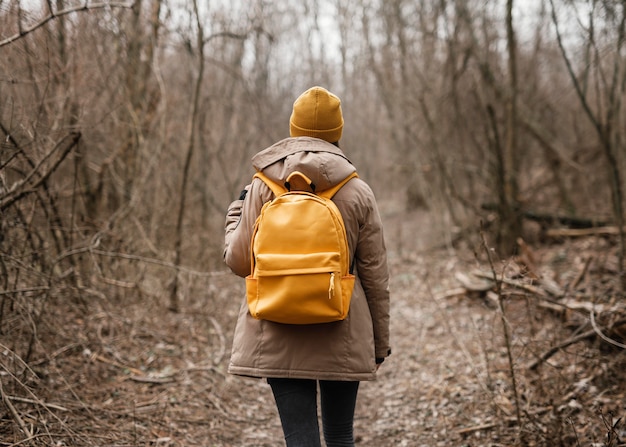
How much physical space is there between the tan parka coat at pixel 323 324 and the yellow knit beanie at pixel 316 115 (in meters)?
0.08

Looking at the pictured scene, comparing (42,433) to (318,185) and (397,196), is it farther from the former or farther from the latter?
(397,196)

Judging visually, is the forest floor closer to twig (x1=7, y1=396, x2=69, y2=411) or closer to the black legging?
twig (x1=7, y1=396, x2=69, y2=411)

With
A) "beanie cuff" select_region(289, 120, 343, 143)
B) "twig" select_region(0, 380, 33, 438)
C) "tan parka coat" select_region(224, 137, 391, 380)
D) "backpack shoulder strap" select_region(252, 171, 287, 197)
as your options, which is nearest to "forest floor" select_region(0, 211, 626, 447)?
"twig" select_region(0, 380, 33, 438)

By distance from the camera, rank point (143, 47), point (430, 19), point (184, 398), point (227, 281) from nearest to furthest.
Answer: point (184, 398)
point (143, 47)
point (227, 281)
point (430, 19)

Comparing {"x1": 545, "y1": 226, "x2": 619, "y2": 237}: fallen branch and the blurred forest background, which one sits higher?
the blurred forest background

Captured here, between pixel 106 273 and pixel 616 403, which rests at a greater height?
pixel 106 273

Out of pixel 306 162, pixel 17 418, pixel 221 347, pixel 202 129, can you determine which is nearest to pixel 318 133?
pixel 306 162

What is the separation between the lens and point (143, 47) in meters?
6.52

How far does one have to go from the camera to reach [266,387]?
507cm

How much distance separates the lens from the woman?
2281 millimetres

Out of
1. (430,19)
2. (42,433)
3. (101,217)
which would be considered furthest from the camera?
(430,19)

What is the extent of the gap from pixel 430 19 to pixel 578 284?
25.1 ft

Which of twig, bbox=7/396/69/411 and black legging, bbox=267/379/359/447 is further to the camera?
twig, bbox=7/396/69/411

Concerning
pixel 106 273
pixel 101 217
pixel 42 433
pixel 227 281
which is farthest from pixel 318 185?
→ pixel 227 281
